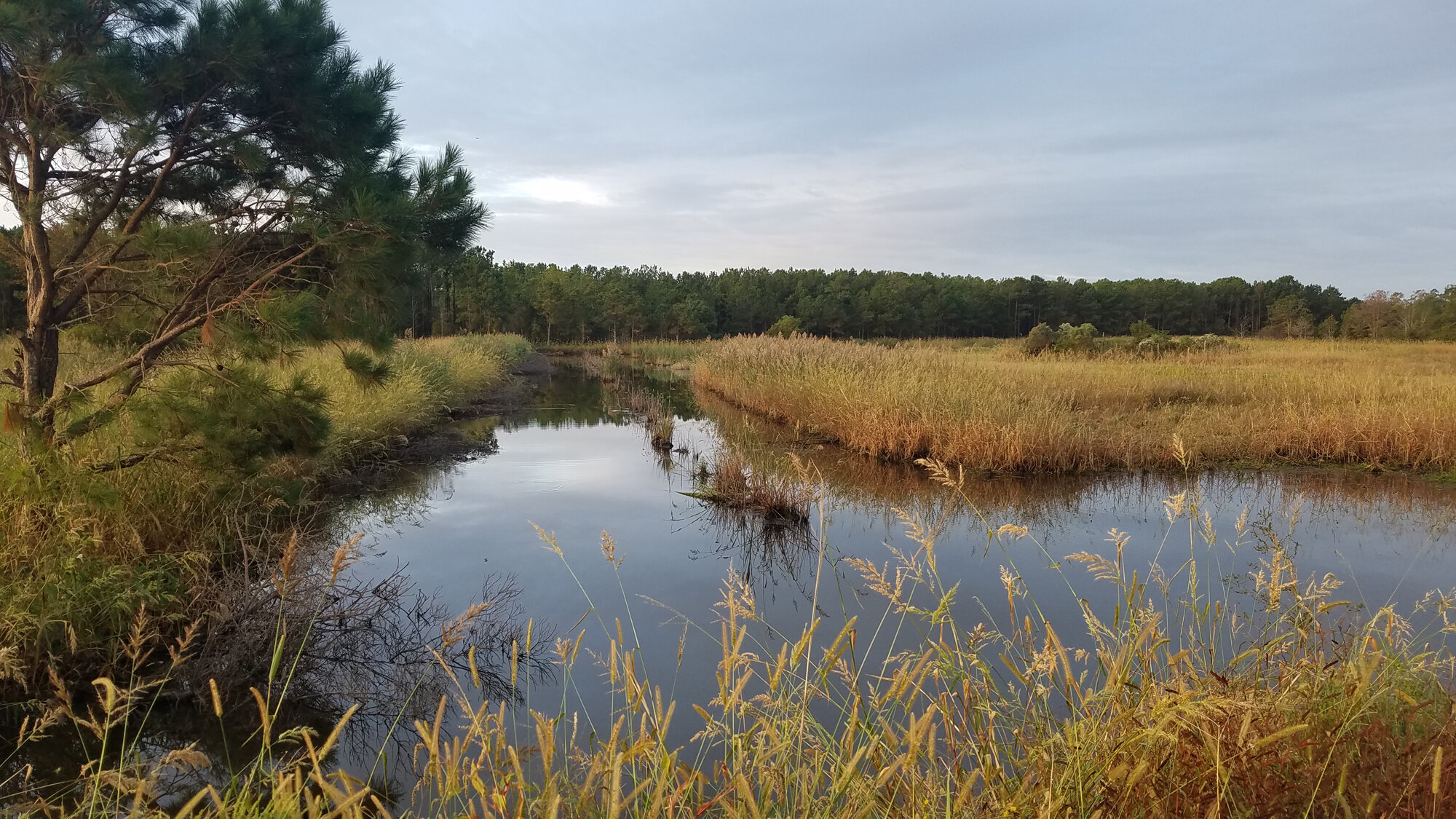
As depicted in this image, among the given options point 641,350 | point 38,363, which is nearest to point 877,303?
point 641,350

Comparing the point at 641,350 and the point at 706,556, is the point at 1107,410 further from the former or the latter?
the point at 641,350

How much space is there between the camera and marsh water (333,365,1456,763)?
4.74 meters

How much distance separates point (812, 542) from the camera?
6695 mm

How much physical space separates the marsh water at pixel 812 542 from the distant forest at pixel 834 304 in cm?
3977

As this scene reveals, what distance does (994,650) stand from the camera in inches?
163

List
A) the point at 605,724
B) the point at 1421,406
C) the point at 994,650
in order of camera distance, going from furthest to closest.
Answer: the point at 1421,406 < the point at 994,650 < the point at 605,724

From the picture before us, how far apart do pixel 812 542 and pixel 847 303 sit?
217ft

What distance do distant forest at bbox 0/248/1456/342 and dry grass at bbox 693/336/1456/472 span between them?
36138 mm

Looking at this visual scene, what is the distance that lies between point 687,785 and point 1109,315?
81308 mm

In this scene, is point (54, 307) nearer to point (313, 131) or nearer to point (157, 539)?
point (157, 539)

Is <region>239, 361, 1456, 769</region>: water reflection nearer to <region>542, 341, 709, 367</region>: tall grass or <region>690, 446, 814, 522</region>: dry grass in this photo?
<region>690, 446, 814, 522</region>: dry grass

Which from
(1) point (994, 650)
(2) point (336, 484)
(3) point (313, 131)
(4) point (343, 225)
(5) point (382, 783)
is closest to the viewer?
(5) point (382, 783)

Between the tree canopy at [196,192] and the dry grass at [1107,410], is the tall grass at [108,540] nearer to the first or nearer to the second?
the tree canopy at [196,192]

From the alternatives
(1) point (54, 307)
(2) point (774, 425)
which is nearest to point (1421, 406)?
(2) point (774, 425)
